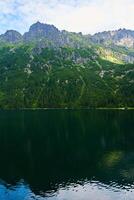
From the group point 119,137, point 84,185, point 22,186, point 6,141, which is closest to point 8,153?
point 6,141

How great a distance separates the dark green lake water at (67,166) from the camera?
87.7m

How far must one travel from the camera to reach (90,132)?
190875 mm

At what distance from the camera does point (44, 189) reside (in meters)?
90.0

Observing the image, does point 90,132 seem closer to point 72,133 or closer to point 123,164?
point 72,133

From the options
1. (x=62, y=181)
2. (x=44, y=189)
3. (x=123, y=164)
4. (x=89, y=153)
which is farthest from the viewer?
(x=89, y=153)

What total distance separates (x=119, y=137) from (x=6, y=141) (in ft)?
189

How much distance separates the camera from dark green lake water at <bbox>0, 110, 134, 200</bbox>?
87688mm

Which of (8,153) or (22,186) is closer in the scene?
→ (22,186)

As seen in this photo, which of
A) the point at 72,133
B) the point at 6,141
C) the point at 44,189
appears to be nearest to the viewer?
the point at 44,189

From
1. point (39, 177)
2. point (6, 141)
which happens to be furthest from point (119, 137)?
point (39, 177)

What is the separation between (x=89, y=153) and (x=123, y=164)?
24266 millimetres

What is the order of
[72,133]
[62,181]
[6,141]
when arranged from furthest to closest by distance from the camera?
[72,133] → [6,141] → [62,181]

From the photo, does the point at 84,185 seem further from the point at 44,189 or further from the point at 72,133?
the point at 72,133

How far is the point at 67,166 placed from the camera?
11400 centimetres
